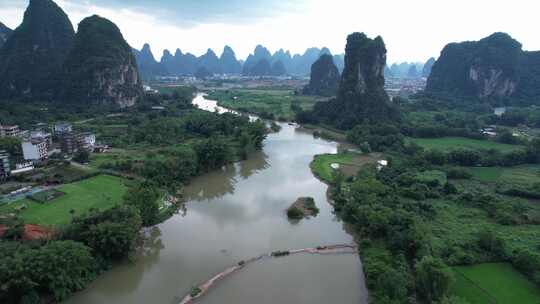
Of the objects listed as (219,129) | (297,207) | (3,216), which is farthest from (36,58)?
(297,207)

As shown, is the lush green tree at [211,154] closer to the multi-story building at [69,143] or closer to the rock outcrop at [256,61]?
the multi-story building at [69,143]

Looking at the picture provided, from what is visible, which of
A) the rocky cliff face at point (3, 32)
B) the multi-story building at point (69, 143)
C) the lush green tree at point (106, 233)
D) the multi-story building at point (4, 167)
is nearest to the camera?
the lush green tree at point (106, 233)

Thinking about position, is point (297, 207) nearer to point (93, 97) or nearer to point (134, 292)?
point (134, 292)

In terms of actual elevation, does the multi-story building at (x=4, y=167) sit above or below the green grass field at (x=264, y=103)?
below

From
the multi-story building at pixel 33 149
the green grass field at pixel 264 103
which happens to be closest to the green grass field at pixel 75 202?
the multi-story building at pixel 33 149

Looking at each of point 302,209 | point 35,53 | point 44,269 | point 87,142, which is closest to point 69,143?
point 87,142

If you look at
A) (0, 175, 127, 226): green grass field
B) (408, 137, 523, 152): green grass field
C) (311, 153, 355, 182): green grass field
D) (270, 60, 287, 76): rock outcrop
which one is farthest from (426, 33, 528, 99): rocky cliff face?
(270, 60, 287, 76): rock outcrop

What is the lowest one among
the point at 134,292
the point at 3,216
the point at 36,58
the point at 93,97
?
the point at 134,292
